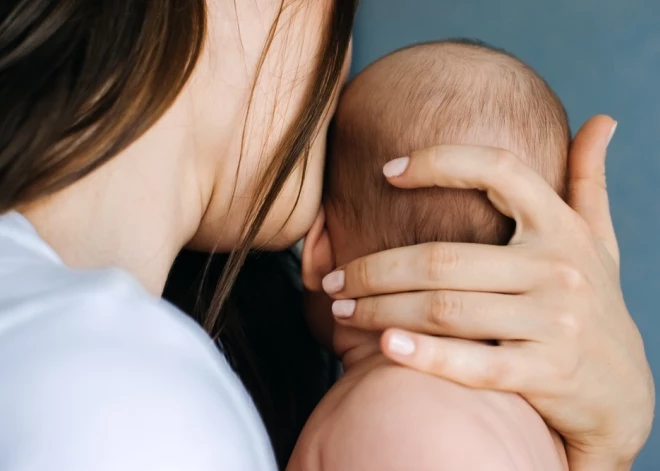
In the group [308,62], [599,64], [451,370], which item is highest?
[308,62]

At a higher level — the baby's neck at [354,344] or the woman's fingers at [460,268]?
the woman's fingers at [460,268]

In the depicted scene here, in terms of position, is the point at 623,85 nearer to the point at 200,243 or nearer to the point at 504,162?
the point at 504,162

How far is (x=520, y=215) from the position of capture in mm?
578

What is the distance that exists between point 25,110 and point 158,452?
260 millimetres

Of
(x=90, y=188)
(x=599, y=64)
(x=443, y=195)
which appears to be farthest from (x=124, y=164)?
(x=599, y=64)

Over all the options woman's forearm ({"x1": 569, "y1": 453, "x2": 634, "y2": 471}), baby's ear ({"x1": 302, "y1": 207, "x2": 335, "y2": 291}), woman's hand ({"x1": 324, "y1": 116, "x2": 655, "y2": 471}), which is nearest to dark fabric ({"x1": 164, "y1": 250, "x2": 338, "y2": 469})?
baby's ear ({"x1": 302, "y1": 207, "x2": 335, "y2": 291})

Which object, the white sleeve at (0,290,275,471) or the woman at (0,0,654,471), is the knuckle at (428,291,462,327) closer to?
the woman at (0,0,654,471)

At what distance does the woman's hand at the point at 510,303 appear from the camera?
0.54m

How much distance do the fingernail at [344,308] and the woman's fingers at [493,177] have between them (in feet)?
0.44

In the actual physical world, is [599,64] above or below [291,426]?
above

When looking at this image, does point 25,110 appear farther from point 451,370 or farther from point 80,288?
point 451,370

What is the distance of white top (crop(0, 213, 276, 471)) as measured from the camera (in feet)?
0.92

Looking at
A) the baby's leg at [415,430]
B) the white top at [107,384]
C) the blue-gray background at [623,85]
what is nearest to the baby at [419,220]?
the baby's leg at [415,430]

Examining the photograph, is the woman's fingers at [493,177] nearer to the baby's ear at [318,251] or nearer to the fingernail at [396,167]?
the fingernail at [396,167]
